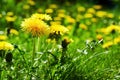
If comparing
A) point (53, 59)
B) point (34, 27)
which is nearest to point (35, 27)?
point (34, 27)

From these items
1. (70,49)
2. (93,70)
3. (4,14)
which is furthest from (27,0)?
(93,70)

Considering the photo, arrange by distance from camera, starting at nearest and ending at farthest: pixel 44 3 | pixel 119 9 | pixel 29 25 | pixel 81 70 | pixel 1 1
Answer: pixel 29 25
pixel 81 70
pixel 1 1
pixel 44 3
pixel 119 9

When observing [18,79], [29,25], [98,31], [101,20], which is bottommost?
[18,79]

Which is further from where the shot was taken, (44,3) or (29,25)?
(44,3)

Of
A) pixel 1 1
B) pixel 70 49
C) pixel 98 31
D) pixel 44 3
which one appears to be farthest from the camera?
pixel 44 3

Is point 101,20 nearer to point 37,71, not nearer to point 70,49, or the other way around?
point 70,49

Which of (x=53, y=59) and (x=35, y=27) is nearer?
(x=35, y=27)

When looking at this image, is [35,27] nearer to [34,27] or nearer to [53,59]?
[34,27]

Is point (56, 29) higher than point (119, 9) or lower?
lower

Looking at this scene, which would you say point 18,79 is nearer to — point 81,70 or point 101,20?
point 81,70
